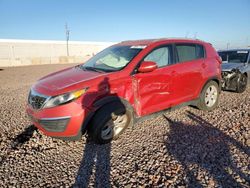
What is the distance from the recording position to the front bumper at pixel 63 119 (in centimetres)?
302

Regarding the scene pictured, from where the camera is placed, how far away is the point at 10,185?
8.36 feet

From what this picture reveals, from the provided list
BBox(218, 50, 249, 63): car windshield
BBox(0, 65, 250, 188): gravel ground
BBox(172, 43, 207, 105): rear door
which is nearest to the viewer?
BBox(0, 65, 250, 188): gravel ground

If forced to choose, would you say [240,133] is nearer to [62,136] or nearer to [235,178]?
[235,178]

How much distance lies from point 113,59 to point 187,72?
1649 mm

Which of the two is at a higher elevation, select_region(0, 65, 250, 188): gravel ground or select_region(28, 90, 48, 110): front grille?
select_region(28, 90, 48, 110): front grille

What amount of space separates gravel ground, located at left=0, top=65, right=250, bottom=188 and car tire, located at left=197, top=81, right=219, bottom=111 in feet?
1.48

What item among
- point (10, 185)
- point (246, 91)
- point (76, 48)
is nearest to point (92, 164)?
point (10, 185)

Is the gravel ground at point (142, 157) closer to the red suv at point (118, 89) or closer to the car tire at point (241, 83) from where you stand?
the red suv at point (118, 89)

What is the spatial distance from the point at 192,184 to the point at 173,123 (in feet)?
6.41

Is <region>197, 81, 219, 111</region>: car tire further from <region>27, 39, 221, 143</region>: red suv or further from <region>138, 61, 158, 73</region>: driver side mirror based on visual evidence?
<region>138, 61, 158, 73</region>: driver side mirror

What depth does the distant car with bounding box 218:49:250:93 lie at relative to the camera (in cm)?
655

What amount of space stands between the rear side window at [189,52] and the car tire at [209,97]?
2.61ft

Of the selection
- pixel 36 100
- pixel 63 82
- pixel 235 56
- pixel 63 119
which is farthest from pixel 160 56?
pixel 235 56

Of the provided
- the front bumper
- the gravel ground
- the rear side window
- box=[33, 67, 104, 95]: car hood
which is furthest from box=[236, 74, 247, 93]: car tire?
the front bumper
